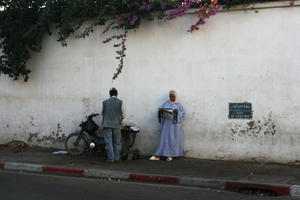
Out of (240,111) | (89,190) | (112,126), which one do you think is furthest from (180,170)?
(89,190)

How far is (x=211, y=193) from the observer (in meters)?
7.36

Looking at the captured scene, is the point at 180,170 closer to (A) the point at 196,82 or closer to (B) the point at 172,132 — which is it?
(B) the point at 172,132

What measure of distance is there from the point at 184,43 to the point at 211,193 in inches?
172

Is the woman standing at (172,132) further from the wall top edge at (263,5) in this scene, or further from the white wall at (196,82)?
the wall top edge at (263,5)

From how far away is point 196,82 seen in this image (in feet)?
33.9

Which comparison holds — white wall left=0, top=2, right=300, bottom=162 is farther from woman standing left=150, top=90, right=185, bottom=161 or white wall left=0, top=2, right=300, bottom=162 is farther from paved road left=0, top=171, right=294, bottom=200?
paved road left=0, top=171, right=294, bottom=200

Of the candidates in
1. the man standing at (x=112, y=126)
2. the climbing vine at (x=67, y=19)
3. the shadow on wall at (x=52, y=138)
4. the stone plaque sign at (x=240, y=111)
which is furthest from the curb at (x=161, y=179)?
the climbing vine at (x=67, y=19)

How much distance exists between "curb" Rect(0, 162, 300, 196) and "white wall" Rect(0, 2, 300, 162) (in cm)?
218

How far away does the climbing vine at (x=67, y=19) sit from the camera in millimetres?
10391

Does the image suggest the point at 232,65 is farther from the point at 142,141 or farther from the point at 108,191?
the point at 108,191

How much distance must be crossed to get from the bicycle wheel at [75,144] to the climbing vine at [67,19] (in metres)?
1.95

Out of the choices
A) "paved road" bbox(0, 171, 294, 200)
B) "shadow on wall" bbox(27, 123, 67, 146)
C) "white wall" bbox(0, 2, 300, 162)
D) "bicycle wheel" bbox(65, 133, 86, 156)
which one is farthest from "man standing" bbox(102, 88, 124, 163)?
"shadow on wall" bbox(27, 123, 67, 146)

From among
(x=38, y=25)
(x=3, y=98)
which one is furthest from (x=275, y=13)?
(x=3, y=98)

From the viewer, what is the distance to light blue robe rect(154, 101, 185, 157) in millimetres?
10266
